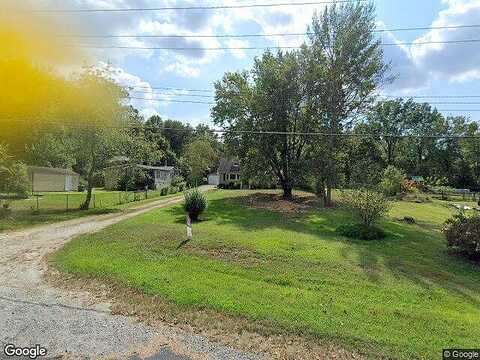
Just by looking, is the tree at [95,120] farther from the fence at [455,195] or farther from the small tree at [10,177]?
the fence at [455,195]

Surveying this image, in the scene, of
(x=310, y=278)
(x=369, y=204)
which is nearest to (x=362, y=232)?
(x=369, y=204)

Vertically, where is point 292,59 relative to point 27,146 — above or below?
above

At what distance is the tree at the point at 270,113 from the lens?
24.8 meters

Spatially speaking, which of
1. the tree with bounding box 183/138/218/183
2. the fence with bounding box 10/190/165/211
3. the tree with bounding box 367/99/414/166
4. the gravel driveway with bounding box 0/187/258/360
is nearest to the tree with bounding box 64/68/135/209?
the fence with bounding box 10/190/165/211

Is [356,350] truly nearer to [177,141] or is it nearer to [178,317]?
[178,317]

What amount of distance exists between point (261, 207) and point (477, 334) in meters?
16.0

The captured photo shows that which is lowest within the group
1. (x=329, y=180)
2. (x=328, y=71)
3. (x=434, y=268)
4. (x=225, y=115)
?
(x=434, y=268)

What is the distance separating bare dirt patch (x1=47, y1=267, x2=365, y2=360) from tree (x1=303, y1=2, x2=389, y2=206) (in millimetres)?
17857

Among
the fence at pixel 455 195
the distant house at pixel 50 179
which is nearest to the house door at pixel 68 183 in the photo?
the distant house at pixel 50 179

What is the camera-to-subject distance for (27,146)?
961 inches

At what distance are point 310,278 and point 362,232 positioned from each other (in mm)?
5821

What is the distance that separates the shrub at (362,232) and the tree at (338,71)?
368 inches

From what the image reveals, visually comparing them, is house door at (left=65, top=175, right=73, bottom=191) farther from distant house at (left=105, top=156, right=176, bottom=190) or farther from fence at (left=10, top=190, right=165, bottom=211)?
fence at (left=10, top=190, right=165, bottom=211)

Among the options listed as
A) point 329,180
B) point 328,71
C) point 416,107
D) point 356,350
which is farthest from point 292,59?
point 416,107
